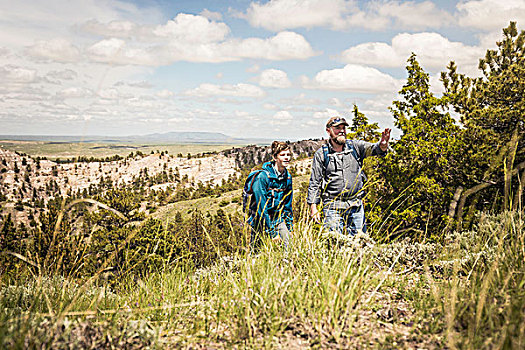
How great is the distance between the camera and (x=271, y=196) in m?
4.61

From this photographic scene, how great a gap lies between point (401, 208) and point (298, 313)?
946 centimetres

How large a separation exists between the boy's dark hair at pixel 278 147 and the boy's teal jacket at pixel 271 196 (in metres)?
0.16

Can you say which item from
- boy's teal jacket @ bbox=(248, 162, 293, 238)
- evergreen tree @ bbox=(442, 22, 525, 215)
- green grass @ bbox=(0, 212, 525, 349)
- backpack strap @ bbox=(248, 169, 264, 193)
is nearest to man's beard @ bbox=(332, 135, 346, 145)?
boy's teal jacket @ bbox=(248, 162, 293, 238)

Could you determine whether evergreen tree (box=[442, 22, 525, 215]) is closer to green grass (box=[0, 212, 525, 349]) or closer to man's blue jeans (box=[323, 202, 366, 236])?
man's blue jeans (box=[323, 202, 366, 236])

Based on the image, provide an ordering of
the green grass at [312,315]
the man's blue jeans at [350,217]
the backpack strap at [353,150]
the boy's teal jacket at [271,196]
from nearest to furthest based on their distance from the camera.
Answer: the green grass at [312,315] → the man's blue jeans at [350,217] → the boy's teal jacket at [271,196] → the backpack strap at [353,150]

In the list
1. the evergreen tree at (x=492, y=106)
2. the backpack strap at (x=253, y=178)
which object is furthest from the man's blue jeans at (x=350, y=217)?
the evergreen tree at (x=492, y=106)

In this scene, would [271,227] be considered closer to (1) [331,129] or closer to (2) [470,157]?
(1) [331,129]

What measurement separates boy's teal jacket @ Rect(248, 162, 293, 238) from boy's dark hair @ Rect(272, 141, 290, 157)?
6.2 inches

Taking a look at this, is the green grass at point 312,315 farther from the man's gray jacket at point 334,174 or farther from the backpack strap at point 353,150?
the backpack strap at point 353,150

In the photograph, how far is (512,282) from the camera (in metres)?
2.49

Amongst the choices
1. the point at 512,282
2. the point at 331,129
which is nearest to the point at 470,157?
the point at 331,129

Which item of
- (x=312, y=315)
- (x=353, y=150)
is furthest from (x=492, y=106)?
(x=312, y=315)

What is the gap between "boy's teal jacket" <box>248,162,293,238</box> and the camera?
4.48 meters

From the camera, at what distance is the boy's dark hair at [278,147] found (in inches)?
186
